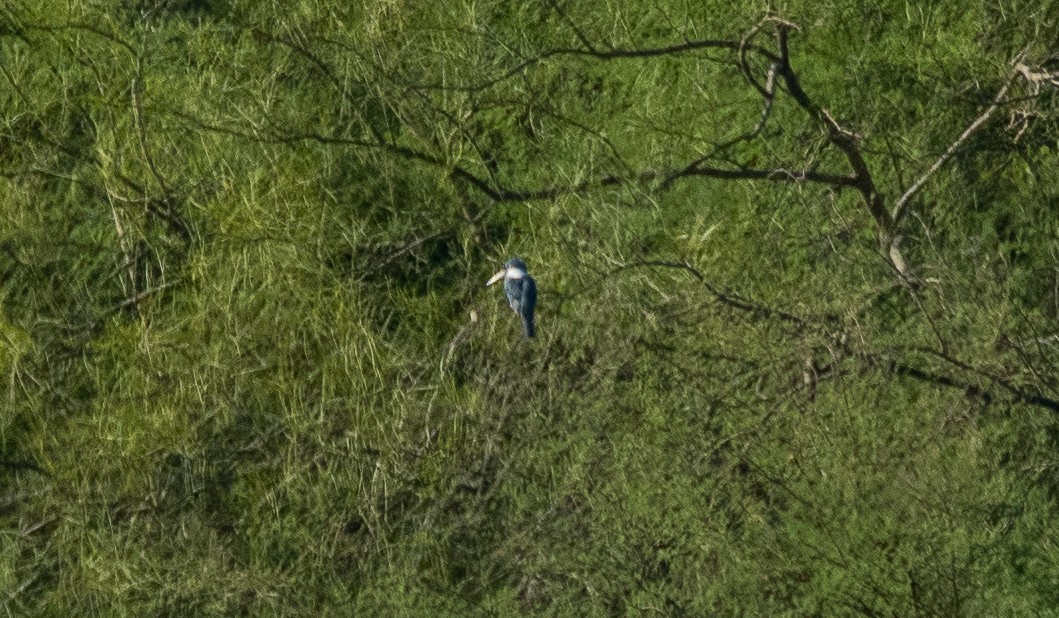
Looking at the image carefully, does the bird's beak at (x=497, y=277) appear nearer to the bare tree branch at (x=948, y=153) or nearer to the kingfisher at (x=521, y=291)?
the kingfisher at (x=521, y=291)

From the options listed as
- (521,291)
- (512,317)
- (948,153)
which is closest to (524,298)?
(521,291)

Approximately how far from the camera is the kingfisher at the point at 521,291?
5.96 m

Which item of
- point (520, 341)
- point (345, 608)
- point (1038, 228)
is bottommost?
point (345, 608)

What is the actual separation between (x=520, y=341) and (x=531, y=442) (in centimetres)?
31

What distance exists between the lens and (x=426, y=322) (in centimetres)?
634

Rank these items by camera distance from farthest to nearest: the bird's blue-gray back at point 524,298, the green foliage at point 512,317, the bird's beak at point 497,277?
the bird's beak at point 497,277 < the bird's blue-gray back at point 524,298 < the green foliage at point 512,317

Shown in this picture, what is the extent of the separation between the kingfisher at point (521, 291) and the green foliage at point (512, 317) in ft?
0.26

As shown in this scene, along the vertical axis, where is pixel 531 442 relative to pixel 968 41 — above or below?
below

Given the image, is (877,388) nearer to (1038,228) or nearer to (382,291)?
(1038,228)

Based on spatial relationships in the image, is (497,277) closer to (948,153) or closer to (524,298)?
(524,298)

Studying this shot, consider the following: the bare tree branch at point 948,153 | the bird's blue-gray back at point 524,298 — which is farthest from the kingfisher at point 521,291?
the bare tree branch at point 948,153

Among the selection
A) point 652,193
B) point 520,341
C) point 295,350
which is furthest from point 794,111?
point 295,350

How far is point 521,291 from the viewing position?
5.99 metres

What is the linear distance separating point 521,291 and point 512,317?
0.72 feet
